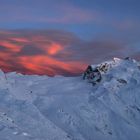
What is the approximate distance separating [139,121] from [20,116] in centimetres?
3639

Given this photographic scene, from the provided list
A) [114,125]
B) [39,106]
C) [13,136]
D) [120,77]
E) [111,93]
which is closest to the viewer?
[13,136]

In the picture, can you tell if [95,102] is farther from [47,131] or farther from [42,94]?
[47,131]

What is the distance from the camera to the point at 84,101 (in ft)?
253

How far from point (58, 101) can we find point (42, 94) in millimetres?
4154

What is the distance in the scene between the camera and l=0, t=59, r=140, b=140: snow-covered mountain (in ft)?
216

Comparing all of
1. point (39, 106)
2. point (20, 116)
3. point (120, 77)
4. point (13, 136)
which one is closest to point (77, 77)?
point (120, 77)

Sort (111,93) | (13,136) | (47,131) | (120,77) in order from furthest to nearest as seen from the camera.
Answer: (120,77)
(111,93)
(47,131)
(13,136)

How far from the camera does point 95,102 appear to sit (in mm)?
78375

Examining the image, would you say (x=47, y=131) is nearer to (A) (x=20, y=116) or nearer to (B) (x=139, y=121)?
(A) (x=20, y=116)

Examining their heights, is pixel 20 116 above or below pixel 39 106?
above

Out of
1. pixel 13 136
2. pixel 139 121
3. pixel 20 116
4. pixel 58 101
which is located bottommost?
pixel 139 121

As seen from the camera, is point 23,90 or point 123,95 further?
point 123,95

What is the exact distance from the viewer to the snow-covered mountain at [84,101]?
65.8 meters

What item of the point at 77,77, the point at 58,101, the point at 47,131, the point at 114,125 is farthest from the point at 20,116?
the point at 77,77
